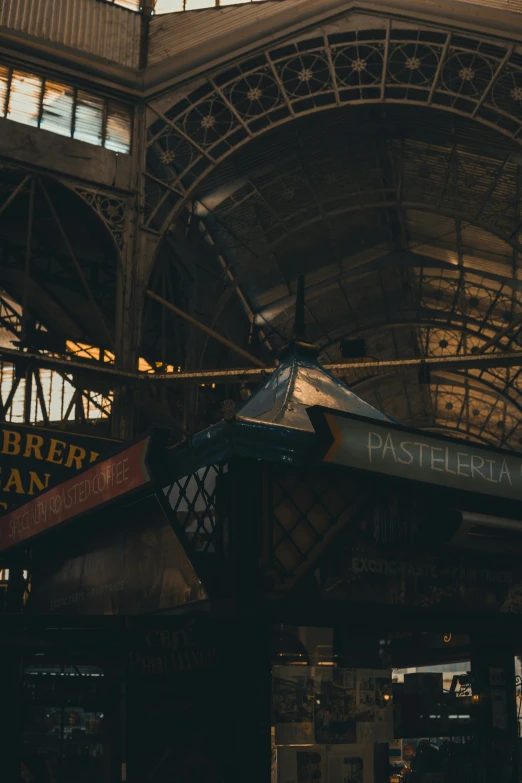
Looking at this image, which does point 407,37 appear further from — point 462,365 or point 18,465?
point 18,465

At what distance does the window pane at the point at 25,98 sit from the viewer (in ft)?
80.1

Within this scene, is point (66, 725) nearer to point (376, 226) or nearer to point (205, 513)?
point (205, 513)

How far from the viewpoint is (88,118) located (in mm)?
25234

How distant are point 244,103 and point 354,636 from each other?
78.3ft

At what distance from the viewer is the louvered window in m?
24.5

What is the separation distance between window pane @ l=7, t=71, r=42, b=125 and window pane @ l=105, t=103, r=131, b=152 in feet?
6.19

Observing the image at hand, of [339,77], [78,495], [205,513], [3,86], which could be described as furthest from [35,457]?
[339,77]

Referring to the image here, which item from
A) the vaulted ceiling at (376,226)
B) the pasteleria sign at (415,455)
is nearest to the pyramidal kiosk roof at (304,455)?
the pasteleria sign at (415,455)

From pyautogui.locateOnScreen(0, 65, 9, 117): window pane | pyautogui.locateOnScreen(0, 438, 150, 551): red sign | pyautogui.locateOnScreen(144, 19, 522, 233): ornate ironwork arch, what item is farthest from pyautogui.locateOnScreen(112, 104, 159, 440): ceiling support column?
pyautogui.locateOnScreen(0, 438, 150, 551): red sign

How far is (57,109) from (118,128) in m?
1.65

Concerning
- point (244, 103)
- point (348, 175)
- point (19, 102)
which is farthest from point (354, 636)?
point (348, 175)

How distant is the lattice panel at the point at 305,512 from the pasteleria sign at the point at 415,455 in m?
0.48

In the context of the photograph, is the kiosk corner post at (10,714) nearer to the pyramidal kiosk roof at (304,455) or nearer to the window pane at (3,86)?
the pyramidal kiosk roof at (304,455)

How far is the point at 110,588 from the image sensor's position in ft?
28.3
